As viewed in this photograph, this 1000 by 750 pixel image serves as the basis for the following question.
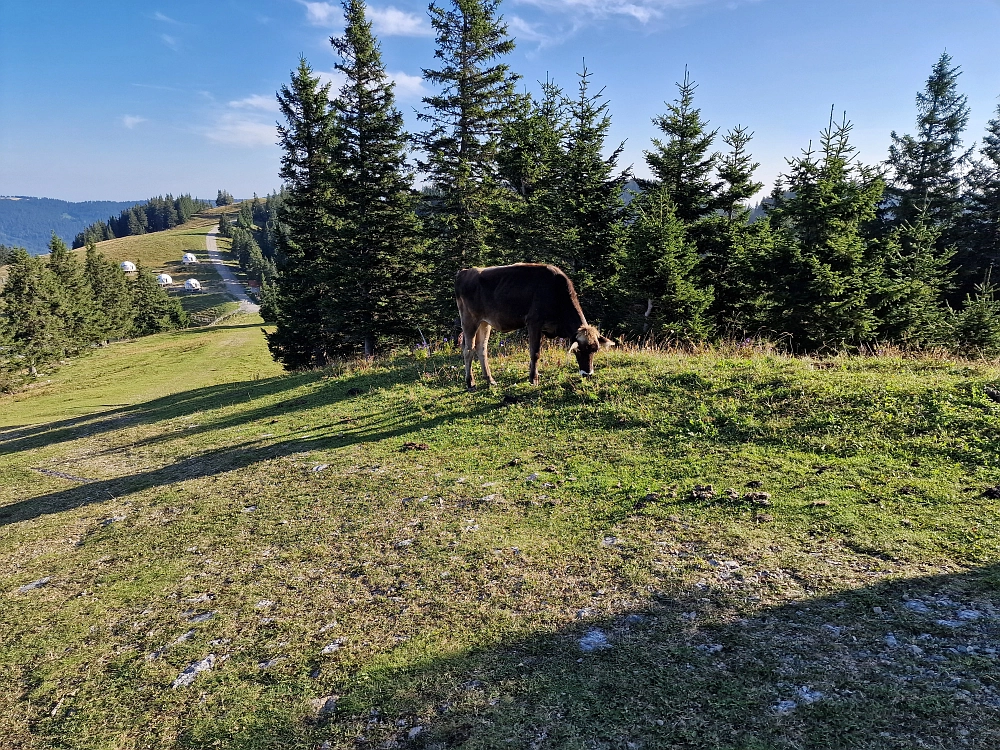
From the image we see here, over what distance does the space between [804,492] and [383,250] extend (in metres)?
19.9

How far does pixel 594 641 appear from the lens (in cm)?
362

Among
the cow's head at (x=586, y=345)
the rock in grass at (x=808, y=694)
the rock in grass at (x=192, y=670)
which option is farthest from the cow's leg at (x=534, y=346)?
the rock in grass at (x=808, y=694)

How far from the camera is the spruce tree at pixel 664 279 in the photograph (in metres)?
14.5

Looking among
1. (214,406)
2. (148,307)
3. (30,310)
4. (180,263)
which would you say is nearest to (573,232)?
(214,406)

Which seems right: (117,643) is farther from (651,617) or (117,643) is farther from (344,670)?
(651,617)

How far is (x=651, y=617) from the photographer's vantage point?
3.80m

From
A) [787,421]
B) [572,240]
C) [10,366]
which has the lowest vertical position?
[10,366]

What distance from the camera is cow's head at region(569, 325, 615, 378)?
31.7ft

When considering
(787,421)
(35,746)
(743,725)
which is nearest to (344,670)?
(35,746)

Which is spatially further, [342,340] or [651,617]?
[342,340]

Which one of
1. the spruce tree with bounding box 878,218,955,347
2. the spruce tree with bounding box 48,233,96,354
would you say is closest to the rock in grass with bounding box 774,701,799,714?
the spruce tree with bounding box 878,218,955,347

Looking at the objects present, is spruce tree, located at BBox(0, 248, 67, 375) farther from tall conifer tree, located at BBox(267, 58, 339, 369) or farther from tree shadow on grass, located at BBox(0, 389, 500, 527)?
tree shadow on grass, located at BBox(0, 389, 500, 527)

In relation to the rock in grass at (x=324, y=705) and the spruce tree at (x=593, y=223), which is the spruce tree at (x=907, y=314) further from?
the rock in grass at (x=324, y=705)

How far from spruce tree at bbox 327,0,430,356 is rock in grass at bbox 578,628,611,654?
2007cm
